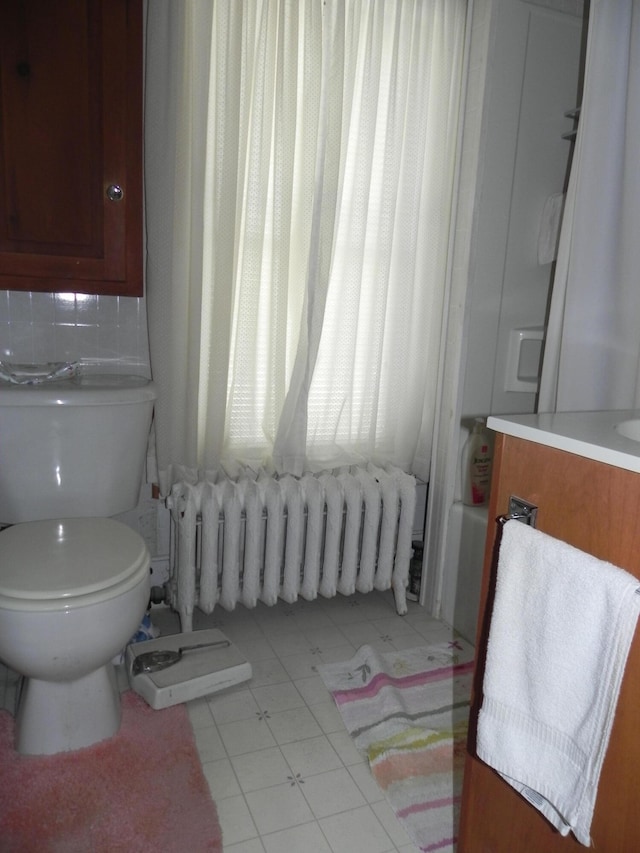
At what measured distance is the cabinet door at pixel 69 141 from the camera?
4.80ft

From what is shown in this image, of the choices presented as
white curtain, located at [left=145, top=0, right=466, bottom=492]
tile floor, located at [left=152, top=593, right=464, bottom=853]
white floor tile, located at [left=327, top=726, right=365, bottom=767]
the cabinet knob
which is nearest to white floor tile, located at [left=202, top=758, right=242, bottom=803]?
tile floor, located at [left=152, top=593, right=464, bottom=853]

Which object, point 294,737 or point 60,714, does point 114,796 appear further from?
point 294,737

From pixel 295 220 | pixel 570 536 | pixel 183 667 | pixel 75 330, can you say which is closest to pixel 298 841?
pixel 183 667

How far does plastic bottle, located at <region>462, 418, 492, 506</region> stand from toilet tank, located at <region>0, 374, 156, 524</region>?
1.02 metres

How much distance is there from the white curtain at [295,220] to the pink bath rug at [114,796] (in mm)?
719

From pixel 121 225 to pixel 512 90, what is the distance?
4.09ft

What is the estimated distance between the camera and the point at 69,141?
1524 millimetres

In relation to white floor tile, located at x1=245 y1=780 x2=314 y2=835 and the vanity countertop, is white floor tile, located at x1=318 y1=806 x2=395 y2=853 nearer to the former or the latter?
white floor tile, located at x1=245 y1=780 x2=314 y2=835

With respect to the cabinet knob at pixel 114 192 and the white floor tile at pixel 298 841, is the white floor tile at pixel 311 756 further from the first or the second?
the cabinet knob at pixel 114 192

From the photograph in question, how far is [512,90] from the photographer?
1.85 metres

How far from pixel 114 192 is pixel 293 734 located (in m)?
1.45

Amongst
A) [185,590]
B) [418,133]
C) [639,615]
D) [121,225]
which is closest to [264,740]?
[185,590]

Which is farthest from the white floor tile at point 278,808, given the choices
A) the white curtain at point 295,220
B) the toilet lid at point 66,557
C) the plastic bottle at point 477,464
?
the plastic bottle at point 477,464

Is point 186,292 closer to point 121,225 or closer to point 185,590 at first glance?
point 121,225
